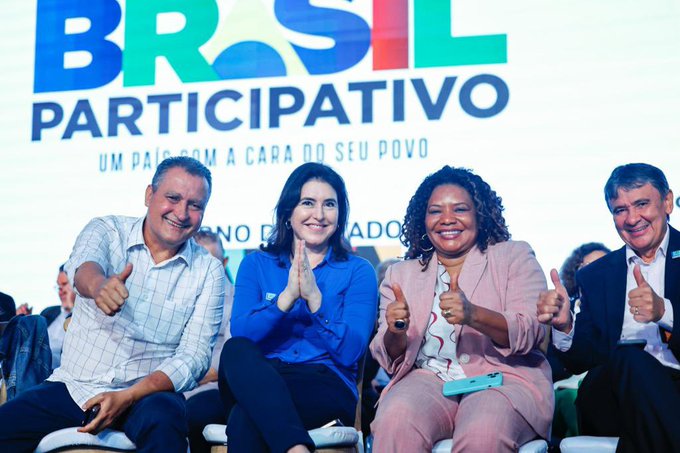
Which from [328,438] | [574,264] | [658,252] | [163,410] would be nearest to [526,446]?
[328,438]

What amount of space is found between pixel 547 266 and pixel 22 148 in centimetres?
317

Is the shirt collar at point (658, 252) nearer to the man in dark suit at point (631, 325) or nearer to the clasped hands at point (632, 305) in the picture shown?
the man in dark suit at point (631, 325)

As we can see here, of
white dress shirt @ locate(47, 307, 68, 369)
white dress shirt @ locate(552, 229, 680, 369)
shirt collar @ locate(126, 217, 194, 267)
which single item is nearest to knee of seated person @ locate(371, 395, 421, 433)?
white dress shirt @ locate(552, 229, 680, 369)

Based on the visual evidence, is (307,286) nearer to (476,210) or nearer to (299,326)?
(299,326)

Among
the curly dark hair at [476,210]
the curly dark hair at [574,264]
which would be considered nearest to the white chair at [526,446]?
the curly dark hair at [476,210]

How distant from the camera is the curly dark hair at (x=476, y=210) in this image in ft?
9.72

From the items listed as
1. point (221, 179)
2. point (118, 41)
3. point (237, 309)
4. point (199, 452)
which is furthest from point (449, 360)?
point (118, 41)

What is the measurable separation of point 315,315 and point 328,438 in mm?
414

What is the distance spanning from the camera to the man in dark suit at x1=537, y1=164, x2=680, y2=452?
2.39 meters

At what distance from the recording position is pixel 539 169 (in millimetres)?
4410

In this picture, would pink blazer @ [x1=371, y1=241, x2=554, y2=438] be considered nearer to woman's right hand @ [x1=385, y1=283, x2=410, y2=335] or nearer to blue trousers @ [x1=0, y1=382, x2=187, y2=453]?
woman's right hand @ [x1=385, y1=283, x2=410, y2=335]

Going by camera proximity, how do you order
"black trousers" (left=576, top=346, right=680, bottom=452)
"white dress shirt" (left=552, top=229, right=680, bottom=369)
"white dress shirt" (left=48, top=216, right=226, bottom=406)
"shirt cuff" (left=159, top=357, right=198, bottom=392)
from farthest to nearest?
"white dress shirt" (left=48, top=216, right=226, bottom=406) → "shirt cuff" (left=159, top=357, right=198, bottom=392) → "white dress shirt" (left=552, top=229, right=680, bottom=369) → "black trousers" (left=576, top=346, right=680, bottom=452)

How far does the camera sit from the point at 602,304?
2.91 meters

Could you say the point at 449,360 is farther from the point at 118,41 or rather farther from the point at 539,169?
the point at 118,41
